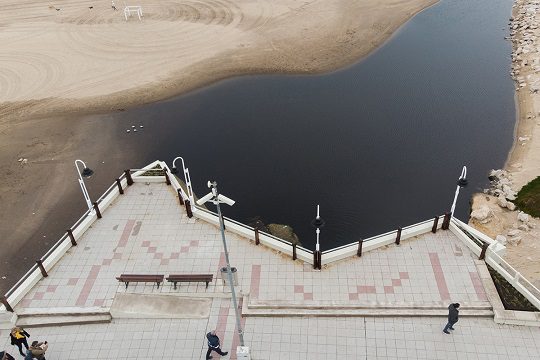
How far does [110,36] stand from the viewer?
179ft

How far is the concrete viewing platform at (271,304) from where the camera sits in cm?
1709

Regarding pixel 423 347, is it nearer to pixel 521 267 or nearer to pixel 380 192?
pixel 521 267

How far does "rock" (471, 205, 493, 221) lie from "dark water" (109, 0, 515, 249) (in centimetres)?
117

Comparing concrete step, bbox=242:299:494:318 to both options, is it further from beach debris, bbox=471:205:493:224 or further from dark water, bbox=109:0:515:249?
beach debris, bbox=471:205:493:224

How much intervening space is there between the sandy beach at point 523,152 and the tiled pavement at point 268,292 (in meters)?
7.80

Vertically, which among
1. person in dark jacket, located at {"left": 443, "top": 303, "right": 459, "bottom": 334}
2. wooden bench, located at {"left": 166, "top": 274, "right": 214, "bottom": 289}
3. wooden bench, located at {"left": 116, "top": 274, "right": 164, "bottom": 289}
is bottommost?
person in dark jacket, located at {"left": 443, "top": 303, "right": 459, "bottom": 334}

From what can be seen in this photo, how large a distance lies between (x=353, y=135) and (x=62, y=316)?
25.8m

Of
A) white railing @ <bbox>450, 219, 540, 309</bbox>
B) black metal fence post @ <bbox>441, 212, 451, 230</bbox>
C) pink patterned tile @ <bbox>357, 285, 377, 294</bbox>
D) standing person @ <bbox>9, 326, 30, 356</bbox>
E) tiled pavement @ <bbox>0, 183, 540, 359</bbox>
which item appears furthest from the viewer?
black metal fence post @ <bbox>441, 212, 451, 230</bbox>

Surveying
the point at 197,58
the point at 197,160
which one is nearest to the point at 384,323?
the point at 197,160

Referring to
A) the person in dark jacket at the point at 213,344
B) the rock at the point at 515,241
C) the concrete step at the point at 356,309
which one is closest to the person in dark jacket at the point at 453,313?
the concrete step at the point at 356,309

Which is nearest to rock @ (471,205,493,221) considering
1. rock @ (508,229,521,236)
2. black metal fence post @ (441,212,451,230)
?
rock @ (508,229,521,236)

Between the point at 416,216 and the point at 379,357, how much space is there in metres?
13.7

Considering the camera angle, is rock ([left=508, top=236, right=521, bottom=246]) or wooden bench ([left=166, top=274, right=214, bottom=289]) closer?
wooden bench ([left=166, top=274, right=214, bottom=289])

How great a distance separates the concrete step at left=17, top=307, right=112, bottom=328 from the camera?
1833cm
